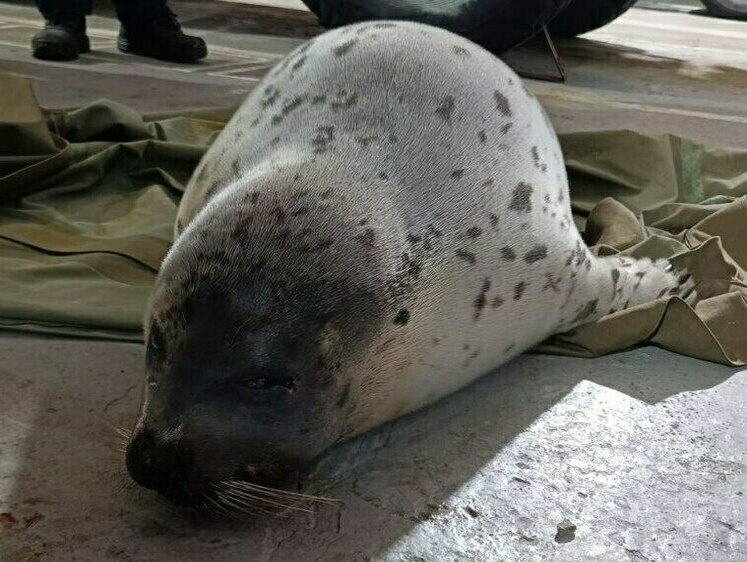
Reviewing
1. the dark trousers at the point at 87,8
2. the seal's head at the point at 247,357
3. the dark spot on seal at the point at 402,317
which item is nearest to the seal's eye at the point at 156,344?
the seal's head at the point at 247,357

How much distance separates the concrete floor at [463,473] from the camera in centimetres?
122

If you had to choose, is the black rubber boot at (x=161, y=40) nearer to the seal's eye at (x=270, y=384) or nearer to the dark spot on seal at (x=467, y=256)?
the dark spot on seal at (x=467, y=256)

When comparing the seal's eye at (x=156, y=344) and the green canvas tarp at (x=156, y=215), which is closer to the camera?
the seal's eye at (x=156, y=344)

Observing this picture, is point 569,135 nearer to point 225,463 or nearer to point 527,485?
point 527,485

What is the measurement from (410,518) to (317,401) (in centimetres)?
21

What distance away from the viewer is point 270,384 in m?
1.20

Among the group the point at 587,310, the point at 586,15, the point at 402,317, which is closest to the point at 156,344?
the point at 402,317

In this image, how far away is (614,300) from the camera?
190cm

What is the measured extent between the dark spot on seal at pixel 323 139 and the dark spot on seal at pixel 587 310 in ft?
2.06

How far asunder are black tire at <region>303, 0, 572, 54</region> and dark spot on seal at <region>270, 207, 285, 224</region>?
2975mm

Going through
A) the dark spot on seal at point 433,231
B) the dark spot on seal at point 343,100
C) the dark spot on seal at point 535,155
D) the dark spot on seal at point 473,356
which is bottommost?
the dark spot on seal at point 473,356

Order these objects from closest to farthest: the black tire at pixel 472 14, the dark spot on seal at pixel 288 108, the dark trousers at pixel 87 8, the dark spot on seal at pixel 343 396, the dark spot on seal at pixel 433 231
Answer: the dark spot on seal at pixel 343 396
the dark spot on seal at pixel 433 231
the dark spot on seal at pixel 288 108
the black tire at pixel 472 14
the dark trousers at pixel 87 8

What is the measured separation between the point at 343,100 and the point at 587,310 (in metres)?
0.64

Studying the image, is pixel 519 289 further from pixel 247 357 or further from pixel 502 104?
pixel 247 357
